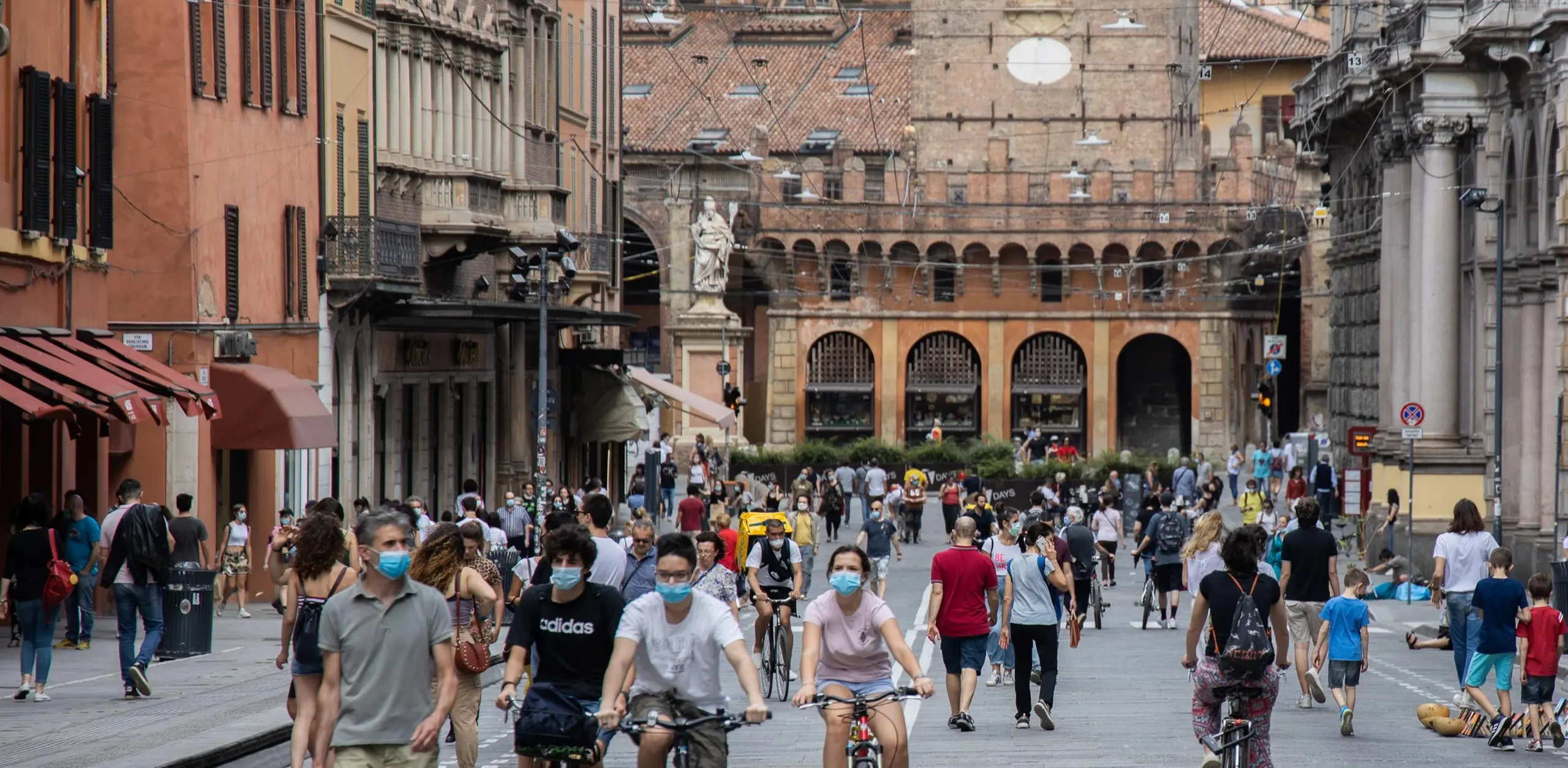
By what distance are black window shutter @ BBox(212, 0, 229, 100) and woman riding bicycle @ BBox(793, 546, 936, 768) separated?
1844 centimetres

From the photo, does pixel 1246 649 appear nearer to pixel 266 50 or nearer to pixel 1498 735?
pixel 1498 735

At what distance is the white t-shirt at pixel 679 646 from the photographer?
10.5 m

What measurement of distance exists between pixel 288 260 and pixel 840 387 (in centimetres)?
4630

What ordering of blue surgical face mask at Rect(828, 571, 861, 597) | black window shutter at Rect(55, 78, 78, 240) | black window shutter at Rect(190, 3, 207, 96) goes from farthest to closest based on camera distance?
black window shutter at Rect(190, 3, 207, 96) → black window shutter at Rect(55, 78, 78, 240) → blue surgical face mask at Rect(828, 571, 861, 597)

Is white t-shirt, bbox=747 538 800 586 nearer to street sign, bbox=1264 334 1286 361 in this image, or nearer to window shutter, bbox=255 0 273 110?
window shutter, bbox=255 0 273 110

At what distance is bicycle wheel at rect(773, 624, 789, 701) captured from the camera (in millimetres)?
19438

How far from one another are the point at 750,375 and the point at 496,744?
2610 inches

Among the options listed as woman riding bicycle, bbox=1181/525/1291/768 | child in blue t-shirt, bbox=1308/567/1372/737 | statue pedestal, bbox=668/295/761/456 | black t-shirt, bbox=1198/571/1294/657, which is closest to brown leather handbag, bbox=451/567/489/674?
woman riding bicycle, bbox=1181/525/1291/768

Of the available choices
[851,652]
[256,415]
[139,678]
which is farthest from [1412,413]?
[851,652]

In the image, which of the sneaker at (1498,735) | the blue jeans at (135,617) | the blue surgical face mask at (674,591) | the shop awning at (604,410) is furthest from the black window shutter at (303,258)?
the blue surgical face mask at (674,591)

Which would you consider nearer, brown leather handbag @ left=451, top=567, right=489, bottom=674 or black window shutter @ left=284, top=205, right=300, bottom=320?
brown leather handbag @ left=451, top=567, right=489, bottom=674

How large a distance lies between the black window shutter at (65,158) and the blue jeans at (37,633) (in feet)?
23.8

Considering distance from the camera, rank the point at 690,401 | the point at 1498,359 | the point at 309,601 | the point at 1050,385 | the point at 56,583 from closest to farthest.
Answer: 1. the point at 309,601
2. the point at 56,583
3. the point at 1498,359
4. the point at 690,401
5. the point at 1050,385

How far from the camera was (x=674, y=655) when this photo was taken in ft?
34.4
